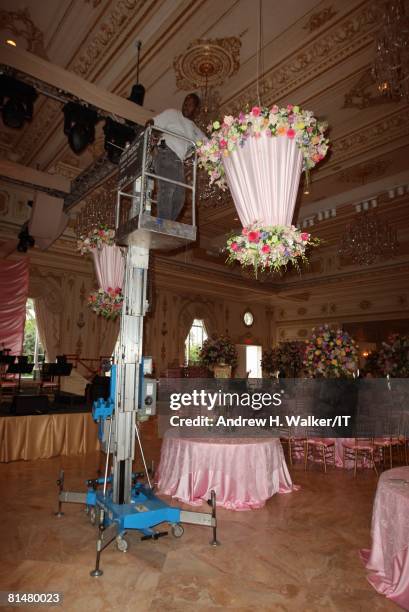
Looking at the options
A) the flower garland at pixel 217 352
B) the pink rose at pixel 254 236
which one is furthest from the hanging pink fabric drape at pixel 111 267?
the pink rose at pixel 254 236

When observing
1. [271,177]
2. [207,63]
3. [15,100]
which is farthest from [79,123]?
[271,177]

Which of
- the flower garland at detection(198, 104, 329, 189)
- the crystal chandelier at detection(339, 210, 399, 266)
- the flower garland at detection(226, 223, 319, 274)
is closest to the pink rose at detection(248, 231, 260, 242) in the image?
the flower garland at detection(226, 223, 319, 274)

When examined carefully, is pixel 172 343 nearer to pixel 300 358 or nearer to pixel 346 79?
pixel 300 358

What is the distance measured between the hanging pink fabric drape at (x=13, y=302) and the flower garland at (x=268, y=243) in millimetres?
9409

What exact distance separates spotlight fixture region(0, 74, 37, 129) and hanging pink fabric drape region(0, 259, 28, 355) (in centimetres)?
657

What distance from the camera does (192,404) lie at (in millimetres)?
7109

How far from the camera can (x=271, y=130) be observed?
2.98m

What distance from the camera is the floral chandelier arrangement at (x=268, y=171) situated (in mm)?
2928

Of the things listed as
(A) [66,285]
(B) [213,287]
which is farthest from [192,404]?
(B) [213,287]

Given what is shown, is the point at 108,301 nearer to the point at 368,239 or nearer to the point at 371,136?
the point at 371,136

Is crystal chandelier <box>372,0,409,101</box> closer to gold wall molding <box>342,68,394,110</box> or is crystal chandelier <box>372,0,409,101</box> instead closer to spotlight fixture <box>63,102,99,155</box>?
gold wall molding <box>342,68,394,110</box>

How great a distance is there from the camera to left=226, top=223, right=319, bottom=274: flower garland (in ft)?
9.50

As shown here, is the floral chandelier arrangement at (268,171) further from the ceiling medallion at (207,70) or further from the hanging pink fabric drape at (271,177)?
the ceiling medallion at (207,70)

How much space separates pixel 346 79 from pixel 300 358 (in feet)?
18.3
